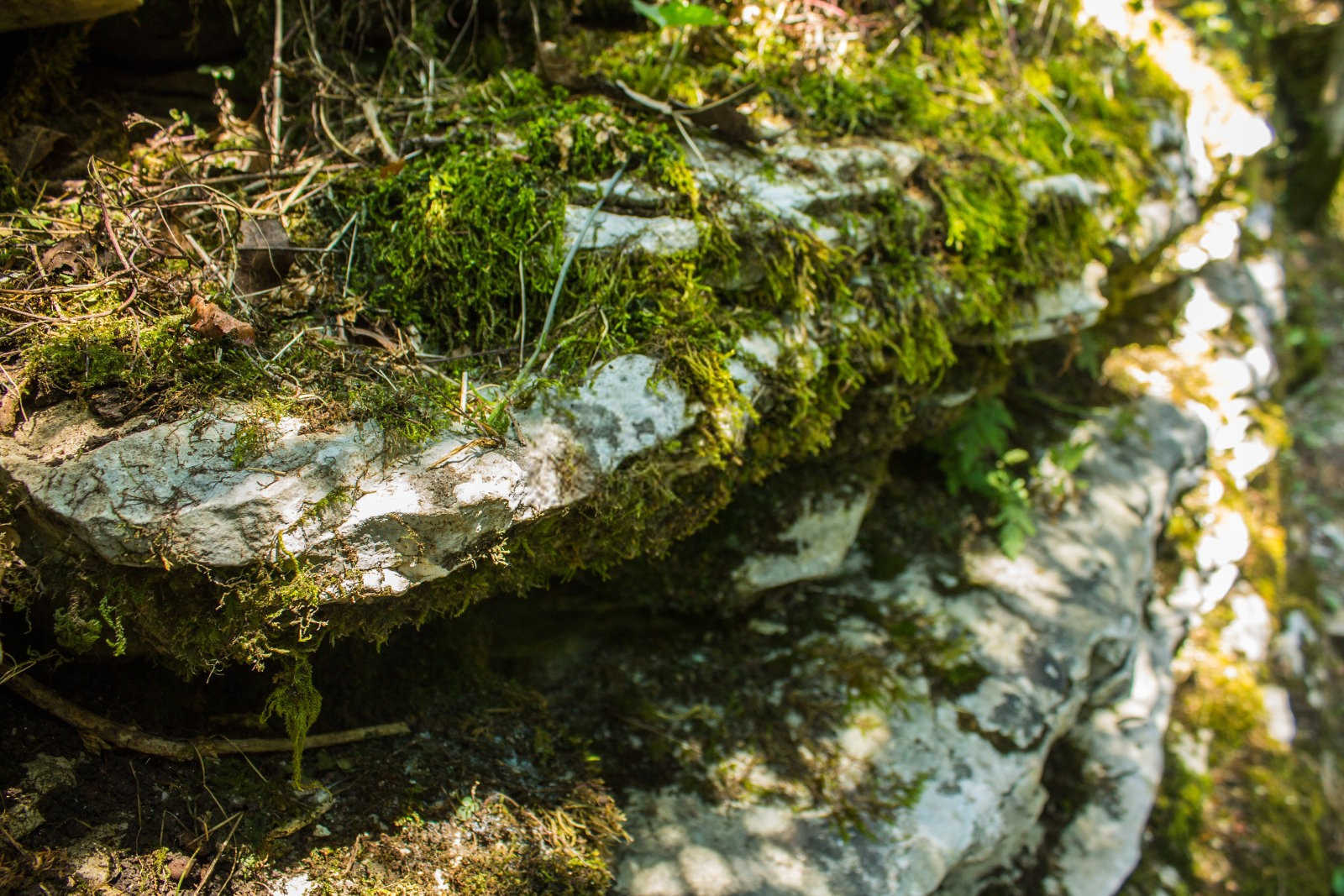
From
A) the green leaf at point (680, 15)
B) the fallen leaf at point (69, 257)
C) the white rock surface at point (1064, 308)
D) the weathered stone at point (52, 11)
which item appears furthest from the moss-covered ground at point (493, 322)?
the weathered stone at point (52, 11)

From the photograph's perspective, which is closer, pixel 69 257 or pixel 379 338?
pixel 69 257

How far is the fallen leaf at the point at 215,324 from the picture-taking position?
233cm

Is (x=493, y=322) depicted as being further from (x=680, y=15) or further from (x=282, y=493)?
(x=680, y=15)

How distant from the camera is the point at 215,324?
7.66ft

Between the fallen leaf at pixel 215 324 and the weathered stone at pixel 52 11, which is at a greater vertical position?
the weathered stone at pixel 52 11

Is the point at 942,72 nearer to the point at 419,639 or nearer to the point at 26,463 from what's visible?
the point at 419,639

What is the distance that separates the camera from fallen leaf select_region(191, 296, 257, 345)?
233 centimetres

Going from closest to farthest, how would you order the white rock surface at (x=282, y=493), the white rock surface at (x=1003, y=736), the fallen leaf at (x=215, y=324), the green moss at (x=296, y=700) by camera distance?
the white rock surface at (x=282, y=493), the green moss at (x=296, y=700), the fallen leaf at (x=215, y=324), the white rock surface at (x=1003, y=736)

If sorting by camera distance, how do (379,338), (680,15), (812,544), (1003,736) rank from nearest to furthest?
(379,338), (680,15), (1003,736), (812,544)

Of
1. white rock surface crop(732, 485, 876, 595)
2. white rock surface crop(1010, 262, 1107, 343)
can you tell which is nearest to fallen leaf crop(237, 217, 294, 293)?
white rock surface crop(732, 485, 876, 595)

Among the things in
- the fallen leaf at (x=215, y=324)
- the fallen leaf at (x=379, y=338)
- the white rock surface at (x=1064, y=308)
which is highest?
the fallen leaf at (x=215, y=324)

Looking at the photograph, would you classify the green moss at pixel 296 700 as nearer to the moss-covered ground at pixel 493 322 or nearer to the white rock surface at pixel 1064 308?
the moss-covered ground at pixel 493 322

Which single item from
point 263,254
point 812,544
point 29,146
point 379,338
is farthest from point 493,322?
point 812,544

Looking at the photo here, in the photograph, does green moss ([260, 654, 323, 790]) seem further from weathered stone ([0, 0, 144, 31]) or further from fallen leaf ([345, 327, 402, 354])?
weathered stone ([0, 0, 144, 31])
